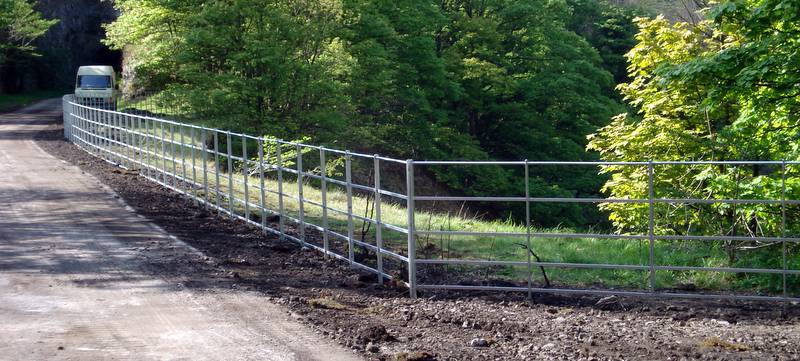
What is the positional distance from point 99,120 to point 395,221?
51.4ft

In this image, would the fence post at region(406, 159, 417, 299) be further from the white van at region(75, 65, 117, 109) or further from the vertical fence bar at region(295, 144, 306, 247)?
the white van at region(75, 65, 117, 109)

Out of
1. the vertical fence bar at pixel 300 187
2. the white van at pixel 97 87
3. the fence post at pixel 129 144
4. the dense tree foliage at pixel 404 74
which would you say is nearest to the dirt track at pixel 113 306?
the vertical fence bar at pixel 300 187

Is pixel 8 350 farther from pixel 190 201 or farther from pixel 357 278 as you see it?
pixel 190 201

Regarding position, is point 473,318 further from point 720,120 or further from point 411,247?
point 720,120

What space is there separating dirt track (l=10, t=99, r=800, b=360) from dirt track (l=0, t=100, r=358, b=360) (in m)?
0.26

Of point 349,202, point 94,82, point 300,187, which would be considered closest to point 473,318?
point 349,202

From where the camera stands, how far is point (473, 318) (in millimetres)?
9445

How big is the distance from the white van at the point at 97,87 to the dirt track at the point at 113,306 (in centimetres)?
3330

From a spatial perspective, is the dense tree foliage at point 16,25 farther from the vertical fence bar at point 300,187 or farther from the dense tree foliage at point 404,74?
the vertical fence bar at point 300,187

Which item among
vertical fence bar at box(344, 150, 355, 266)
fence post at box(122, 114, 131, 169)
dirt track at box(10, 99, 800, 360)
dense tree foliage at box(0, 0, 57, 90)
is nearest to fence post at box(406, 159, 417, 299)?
dirt track at box(10, 99, 800, 360)

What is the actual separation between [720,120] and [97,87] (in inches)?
1454

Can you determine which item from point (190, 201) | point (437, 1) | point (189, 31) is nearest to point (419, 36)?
point (437, 1)

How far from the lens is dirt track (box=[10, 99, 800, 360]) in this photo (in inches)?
320

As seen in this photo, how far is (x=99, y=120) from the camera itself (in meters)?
28.9
